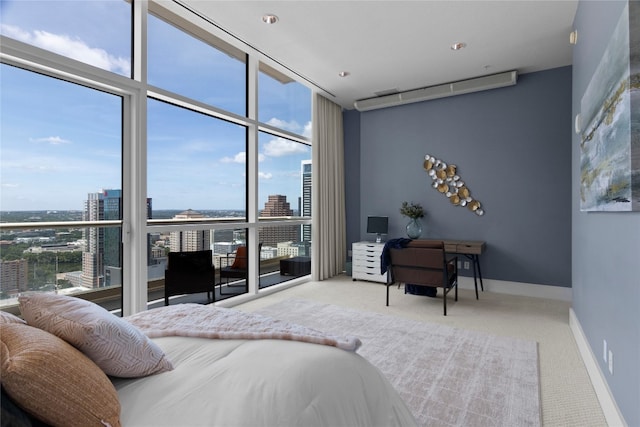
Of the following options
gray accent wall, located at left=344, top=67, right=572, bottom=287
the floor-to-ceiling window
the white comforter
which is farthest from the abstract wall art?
the floor-to-ceiling window

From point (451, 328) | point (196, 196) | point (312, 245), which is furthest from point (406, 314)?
point (196, 196)

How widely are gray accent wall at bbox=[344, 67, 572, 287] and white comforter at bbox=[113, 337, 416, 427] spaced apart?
403 centimetres

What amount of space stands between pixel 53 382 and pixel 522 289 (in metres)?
5.15

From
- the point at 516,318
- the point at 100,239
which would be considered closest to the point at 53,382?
the point at 100,239

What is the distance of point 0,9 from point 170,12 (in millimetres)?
1431

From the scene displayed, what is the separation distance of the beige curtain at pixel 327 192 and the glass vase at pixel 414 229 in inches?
51.2

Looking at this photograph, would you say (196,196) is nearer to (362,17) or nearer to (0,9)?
(0,9)

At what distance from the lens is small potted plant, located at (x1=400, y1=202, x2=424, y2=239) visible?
17.1 feet

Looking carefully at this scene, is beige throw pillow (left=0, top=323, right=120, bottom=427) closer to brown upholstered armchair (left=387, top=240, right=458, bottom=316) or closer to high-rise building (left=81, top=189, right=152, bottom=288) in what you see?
high-rise building (left=81, top=189, right=152, bottom=288)

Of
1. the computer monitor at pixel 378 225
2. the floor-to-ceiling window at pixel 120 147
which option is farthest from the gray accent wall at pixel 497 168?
the floor-to-ceiling window at pixel 120 147

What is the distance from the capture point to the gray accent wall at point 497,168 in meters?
4.39

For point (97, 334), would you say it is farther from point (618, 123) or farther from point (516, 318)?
point (516, 318)

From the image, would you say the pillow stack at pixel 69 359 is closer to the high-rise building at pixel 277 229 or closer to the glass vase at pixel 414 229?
the high-rise building at pixel 277 229

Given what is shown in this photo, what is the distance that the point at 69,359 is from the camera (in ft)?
2.89
